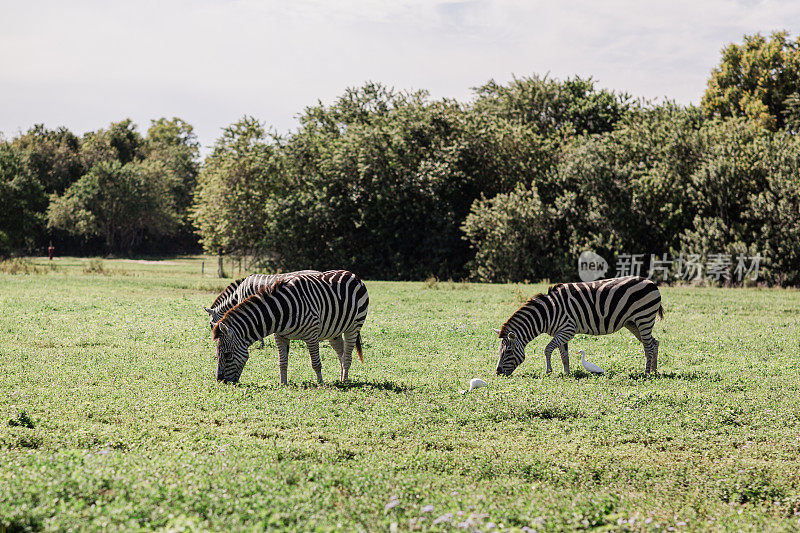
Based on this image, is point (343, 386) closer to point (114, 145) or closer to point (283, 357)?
point (283, 357)

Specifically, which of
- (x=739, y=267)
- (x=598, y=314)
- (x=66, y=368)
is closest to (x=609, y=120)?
(x=739, y=267)

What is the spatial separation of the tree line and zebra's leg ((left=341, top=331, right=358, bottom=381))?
29715 mm

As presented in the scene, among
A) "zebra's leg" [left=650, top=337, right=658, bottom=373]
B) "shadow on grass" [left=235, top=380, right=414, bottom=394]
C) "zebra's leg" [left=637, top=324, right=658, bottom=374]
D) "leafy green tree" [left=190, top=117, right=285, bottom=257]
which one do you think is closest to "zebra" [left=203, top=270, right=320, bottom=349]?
"shadow on grass" [left=235, top=380, right=414, bottom=394]

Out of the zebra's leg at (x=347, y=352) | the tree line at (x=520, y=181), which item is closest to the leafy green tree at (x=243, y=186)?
the tree line at (x=520, y=181)

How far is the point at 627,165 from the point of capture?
137 ft

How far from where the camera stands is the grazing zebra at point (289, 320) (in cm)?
1245

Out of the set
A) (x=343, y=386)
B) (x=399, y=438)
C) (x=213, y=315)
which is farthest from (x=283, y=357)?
(x=213, y=315)

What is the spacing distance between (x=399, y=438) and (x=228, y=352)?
4.27m

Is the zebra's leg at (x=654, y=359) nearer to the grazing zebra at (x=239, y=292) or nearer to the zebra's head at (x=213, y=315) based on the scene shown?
the grazing zebra at (x=239, y=292)

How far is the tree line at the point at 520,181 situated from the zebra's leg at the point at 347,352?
2971cm

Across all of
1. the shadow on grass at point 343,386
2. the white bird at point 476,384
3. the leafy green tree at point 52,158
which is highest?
the leafy green tree at point 52,158

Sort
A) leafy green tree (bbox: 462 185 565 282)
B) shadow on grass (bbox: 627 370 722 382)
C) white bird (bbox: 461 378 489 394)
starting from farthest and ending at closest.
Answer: leafy green tree (bbox: 462 185 565 282) → shadow on grass (bbox: 627 370 722 382) → white bird (bbox: 461 378 489 394)

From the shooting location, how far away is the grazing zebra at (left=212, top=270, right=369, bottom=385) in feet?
40.9

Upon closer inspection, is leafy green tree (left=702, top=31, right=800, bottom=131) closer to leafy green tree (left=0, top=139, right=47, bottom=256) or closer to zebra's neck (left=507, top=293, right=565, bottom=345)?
zebra's neck (left=507, top=293, right=565, bottom=345)
